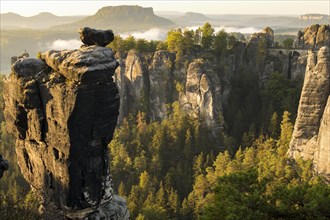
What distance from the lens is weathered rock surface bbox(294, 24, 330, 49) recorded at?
63.5m

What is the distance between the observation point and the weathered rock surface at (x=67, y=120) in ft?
78.4

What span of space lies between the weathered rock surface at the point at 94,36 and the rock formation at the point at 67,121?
2.52 ft

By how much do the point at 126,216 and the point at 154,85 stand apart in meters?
40.2

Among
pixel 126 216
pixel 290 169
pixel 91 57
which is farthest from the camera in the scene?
pixel 290 169

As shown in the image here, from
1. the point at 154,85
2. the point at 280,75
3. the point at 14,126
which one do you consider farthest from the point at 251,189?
the point at 154,85

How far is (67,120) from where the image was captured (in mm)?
24172

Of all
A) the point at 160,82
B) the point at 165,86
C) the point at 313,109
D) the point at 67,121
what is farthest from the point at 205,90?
the point at 67,121

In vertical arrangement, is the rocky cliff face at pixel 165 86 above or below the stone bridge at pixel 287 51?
below

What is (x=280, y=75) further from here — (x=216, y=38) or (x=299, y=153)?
(x=299, y=153)

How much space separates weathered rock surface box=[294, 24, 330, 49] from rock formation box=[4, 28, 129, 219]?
4893 cm

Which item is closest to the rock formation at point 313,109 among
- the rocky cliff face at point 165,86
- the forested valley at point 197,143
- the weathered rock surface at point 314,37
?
the forested valley at point 197,143

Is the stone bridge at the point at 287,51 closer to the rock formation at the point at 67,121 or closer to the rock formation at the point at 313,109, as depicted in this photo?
the rock formation at the point at 313,109

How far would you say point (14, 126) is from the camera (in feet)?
88.6

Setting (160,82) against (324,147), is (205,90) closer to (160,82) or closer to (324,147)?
(160,82)
